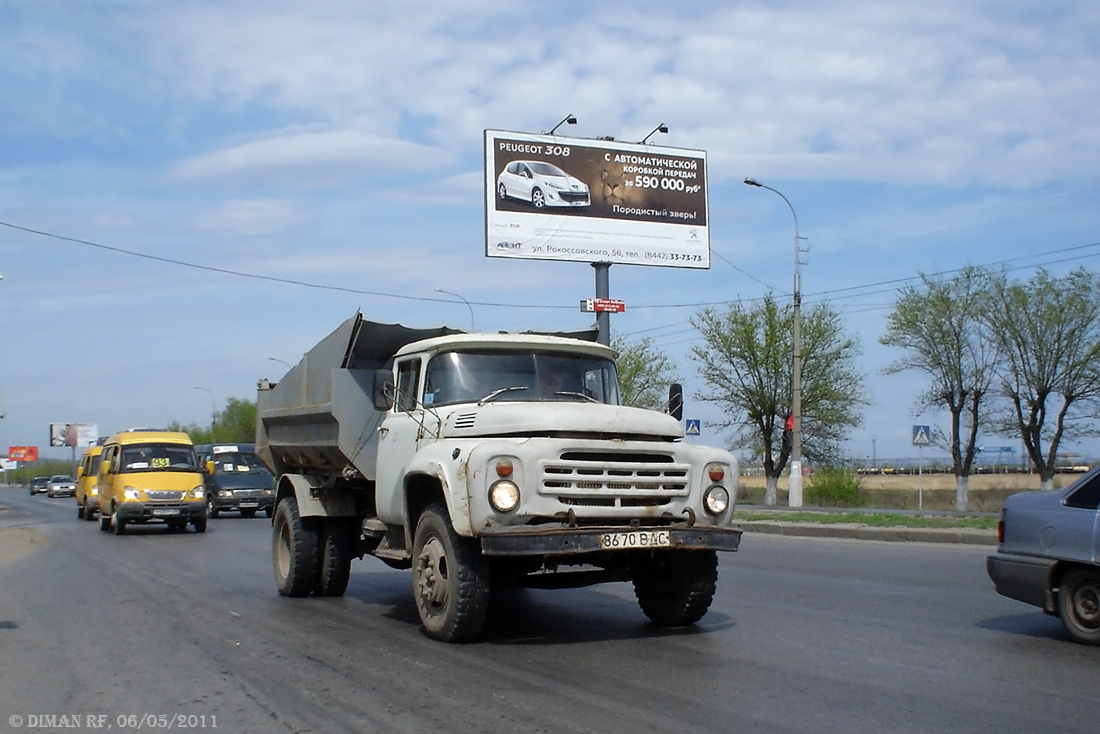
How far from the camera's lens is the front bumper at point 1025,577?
8.29m

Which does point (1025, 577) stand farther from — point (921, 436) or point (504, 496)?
point (921, 436)

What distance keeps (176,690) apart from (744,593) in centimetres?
619

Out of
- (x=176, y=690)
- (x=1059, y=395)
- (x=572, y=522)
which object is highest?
(x=1059, y=395)

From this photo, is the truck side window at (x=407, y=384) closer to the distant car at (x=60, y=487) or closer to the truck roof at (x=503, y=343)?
the truck roof at (x=503, y=343)

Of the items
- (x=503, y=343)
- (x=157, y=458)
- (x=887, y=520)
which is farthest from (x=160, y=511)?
(x=503, y=343)

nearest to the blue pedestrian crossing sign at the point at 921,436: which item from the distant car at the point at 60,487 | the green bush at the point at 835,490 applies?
the green bush at the point at 835,490

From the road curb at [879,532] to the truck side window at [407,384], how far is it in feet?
37.3

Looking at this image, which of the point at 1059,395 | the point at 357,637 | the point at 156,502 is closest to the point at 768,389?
the point at 1059,395

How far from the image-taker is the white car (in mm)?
34000

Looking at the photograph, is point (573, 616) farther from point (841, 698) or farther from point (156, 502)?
point (156, 502)

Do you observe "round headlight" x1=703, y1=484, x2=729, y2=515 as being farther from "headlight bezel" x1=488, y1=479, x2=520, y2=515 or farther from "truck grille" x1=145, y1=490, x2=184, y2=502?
"truck grille" x1=145, y1=490, x2=184, y2=502

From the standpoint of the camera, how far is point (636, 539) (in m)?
7.71

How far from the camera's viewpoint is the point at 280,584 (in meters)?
11.8

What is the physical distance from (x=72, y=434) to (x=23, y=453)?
30743 millimetres
